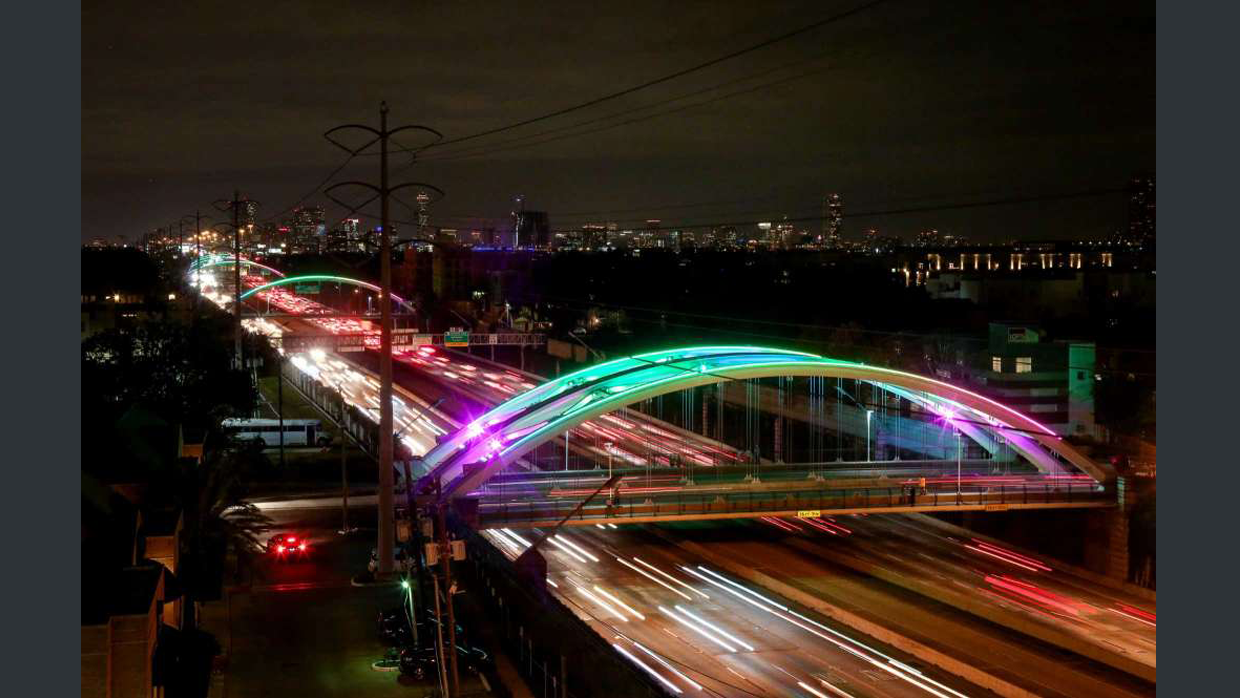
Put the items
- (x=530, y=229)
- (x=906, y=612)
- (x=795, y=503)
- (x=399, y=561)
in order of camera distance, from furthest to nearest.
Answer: (x=530, y=229)
(x=795, y=503)
(x=906, y=612)
(x=399, y=561)

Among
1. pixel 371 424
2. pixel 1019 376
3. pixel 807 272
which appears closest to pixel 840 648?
pixel 371 424

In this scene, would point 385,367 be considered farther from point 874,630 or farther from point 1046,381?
point 1046,381

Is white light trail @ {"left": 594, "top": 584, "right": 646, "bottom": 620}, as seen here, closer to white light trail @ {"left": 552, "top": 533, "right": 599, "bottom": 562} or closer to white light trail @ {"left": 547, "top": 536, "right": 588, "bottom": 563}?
white light trail @ {"left": 547, "top": 536, "right": 588, "bottom": 563}

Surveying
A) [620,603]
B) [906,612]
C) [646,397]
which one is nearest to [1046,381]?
[646,397]

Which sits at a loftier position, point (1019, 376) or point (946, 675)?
point (1019, 376)

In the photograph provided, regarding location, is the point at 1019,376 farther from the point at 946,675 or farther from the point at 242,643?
the point at 242,643

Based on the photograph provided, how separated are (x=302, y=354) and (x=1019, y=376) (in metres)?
43.5

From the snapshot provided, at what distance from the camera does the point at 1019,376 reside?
51.5 meters

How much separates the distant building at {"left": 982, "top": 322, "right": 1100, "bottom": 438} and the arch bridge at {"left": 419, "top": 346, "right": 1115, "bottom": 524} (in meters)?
13.0

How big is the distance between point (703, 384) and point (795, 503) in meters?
5.61

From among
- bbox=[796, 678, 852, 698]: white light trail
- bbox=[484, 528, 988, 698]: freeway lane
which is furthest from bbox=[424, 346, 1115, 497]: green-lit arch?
bbox=[796, 678, 852, 698]: white light trail

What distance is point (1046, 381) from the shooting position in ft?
169

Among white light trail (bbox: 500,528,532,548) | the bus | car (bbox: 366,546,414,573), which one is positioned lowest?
white light trail (bbox: 500,528,532,548)

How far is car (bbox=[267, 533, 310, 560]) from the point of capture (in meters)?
25.1
